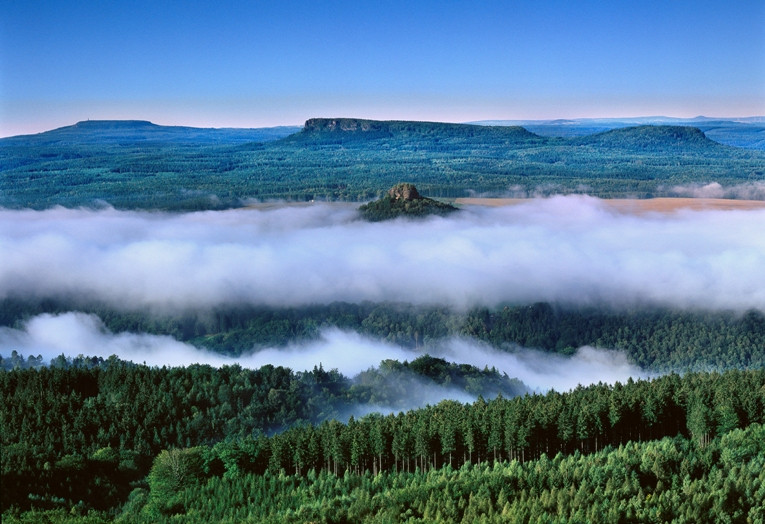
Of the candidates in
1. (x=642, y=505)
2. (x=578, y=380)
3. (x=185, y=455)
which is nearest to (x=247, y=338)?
(x=578, y=380)

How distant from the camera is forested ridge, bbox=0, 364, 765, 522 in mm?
60781

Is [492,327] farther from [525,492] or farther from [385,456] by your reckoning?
[525,492]

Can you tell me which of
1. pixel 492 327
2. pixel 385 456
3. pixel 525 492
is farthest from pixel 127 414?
pixel 492 327

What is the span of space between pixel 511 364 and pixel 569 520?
96.1m

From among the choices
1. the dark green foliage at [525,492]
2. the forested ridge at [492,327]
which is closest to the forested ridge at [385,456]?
the dark green foliage at [525,492]

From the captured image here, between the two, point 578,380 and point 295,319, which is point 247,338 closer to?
point 295,319

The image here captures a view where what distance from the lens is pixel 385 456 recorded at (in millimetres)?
→ 72188

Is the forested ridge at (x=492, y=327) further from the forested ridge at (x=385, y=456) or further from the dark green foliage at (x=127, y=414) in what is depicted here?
the forested ridge at (x=385, y=456)

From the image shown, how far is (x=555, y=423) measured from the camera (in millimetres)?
75938

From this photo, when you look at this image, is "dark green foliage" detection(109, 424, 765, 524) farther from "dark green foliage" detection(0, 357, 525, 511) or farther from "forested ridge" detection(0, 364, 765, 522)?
"dark green foliage" detection(0, 357, 525, 511)

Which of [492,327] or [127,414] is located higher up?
[127,414]

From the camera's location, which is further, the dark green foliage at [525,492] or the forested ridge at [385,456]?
the forested ridge at [385,456]

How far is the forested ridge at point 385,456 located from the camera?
2393 inches

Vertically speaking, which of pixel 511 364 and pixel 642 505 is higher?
pixel 642 505
